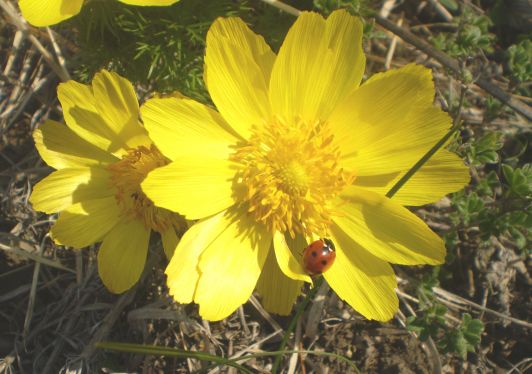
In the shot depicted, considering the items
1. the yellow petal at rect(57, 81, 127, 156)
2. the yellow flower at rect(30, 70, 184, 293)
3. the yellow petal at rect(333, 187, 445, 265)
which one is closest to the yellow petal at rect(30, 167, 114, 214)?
the yellow flower at rect(30, 70, 184, 293)

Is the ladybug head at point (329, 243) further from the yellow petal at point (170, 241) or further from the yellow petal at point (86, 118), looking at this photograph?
the yellow petal at point (86, 118)

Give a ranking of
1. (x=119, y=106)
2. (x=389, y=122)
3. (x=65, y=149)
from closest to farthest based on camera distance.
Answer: (x=389, y=122) < (x=119, y=106) < (x=65, y=149)

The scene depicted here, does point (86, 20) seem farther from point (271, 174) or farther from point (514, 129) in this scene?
point (514, 129)

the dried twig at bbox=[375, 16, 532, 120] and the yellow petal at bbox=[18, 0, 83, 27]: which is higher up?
the dried twig at bbox=[375, 16, 532, 120]

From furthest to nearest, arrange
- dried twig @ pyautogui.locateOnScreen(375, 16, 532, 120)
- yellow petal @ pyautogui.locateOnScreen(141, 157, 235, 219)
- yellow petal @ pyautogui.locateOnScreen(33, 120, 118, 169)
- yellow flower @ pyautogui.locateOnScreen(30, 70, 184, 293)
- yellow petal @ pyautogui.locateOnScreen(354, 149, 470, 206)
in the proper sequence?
1. dried twig @ pyautogui.locateOnScreen(375, 16, 532, 120)
2. yellow petal @ pyautogui.locateOnScreen(33, 120, 118, 169)
3. yellow flower @ pyautogui.locateOnScreen(30, 70, 184, 293)
4. yellow petal @ pyautogui.locateOnScreen(354, 149, 470, 206)
5. yellow petal @ pyautogui.locateOnScreen(141, 157, 235, 219)

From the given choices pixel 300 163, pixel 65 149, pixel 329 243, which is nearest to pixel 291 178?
pixel 300 163

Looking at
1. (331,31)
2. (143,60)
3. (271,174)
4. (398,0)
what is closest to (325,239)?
(271,174)

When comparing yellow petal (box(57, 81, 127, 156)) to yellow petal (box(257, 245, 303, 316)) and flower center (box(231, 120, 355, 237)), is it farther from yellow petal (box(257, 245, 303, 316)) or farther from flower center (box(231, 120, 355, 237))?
yellow petal (box(257, 245, 303, 316))

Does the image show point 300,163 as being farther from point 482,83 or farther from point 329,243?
point 482,83
